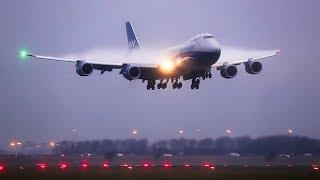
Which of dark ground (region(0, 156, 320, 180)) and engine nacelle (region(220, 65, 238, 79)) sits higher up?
engine nacelle (region(220, 65, 238, 79))

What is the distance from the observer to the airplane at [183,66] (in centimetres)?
7181

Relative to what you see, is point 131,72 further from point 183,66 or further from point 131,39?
point 131,39

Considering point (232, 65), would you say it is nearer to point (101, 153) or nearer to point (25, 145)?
point (101, 153)

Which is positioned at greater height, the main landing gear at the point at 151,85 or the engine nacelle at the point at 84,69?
the main landing gear at the point at 151,85

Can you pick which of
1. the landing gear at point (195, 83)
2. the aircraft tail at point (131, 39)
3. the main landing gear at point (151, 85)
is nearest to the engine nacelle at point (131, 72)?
the main landing gear at point (151, 85)

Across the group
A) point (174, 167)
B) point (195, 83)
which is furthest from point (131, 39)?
point (174, 167)

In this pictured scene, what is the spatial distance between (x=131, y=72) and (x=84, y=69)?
232 inches

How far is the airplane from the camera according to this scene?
71812 millimetres

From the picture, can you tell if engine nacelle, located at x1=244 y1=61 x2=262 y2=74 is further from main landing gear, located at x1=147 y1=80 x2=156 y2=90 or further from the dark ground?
main landing gear, located at x1=147 y1=80 x2=156 y2=90

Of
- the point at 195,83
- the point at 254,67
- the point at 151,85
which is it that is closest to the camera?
the point at 254,67

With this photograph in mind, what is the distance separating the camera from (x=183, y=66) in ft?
240

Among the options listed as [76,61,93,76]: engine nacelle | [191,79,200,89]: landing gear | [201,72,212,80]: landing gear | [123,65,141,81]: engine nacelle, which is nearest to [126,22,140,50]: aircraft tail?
[191,79,200,89]: landing gear

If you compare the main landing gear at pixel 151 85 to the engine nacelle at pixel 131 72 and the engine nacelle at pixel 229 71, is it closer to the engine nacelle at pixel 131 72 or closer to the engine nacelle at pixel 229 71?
the engine nacelle at pixel 131 72

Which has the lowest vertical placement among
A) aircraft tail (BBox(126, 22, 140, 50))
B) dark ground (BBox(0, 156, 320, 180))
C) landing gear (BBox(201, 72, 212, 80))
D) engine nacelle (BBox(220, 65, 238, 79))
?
dark ground (BBox(0, 156, 320, 180))
